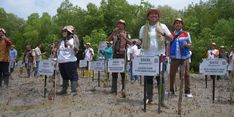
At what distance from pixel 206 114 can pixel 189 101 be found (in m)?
2.03

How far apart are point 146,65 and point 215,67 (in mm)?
2558

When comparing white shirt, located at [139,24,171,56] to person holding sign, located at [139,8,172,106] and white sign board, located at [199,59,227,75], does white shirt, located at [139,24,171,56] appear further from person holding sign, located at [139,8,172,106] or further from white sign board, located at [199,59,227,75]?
white sign board, located at [199,59,227,75]

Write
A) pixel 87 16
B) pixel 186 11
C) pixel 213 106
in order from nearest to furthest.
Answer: pixel 213 106, pixel 87 16, pixel 186 11

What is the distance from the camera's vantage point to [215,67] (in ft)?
32.0

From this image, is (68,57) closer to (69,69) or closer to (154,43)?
(69,69)

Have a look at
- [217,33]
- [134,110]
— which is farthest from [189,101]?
[217,33]

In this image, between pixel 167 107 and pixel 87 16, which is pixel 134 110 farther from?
pixel 87 16

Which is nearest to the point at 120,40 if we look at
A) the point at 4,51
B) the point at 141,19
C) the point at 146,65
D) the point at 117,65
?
the point at 117,65

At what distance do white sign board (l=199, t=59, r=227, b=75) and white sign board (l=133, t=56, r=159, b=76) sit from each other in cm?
243

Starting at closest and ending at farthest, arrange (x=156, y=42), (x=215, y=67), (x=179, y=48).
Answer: (x=156, y=42) → (x=215, y=67) → (x=179, y=48)

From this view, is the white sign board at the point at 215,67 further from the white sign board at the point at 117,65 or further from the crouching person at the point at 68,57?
the crouching person at the point at 68,57

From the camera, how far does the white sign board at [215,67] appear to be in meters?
9.61

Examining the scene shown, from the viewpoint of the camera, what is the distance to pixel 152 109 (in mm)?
8500

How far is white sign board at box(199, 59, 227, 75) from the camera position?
961cm
